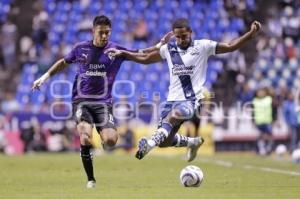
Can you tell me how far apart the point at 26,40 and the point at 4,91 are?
2.94 meters

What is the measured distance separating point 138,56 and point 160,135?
1492 millimetres

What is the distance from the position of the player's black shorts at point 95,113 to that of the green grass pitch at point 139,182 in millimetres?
1055

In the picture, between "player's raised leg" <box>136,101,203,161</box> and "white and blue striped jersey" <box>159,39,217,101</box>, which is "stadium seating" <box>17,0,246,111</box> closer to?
"player's raised leg" <box>136,101,203,161</box>

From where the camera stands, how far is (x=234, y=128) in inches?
1153

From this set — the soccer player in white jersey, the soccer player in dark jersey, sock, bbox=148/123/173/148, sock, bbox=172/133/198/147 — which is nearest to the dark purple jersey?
the soccer player in dark jersey

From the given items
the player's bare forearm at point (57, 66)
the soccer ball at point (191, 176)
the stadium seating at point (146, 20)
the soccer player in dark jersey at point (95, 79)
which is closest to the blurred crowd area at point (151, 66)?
the stadium seating at point (146, 20)

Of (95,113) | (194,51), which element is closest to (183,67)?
(194,51)

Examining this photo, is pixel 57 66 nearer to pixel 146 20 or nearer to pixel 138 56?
pixel 138 56

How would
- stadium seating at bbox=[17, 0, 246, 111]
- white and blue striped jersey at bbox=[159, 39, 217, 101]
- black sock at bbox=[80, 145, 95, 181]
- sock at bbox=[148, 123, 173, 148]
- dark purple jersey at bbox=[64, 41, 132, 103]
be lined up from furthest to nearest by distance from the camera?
stadium seating at bbox=[17, 0, 246, 111], white and blue striped jersey at bbox=[159, 39, 217, 101], dark purple jersey at bbox=[64, 41, 132, 103], black sock at bbox=[80, 145, 95, 181], sock at bbox=[148, 123, 173, 148]

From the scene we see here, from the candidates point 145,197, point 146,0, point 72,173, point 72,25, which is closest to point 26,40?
point 72,25

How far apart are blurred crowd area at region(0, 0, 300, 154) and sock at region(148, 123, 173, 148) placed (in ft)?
47.2

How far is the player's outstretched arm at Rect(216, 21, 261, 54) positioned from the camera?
1261 cm

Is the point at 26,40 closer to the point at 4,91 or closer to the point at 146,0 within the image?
the point at 4,91

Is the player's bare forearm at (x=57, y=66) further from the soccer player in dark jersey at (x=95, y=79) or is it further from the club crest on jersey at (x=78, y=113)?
the club crest on jersey at (x=78, y=113)
